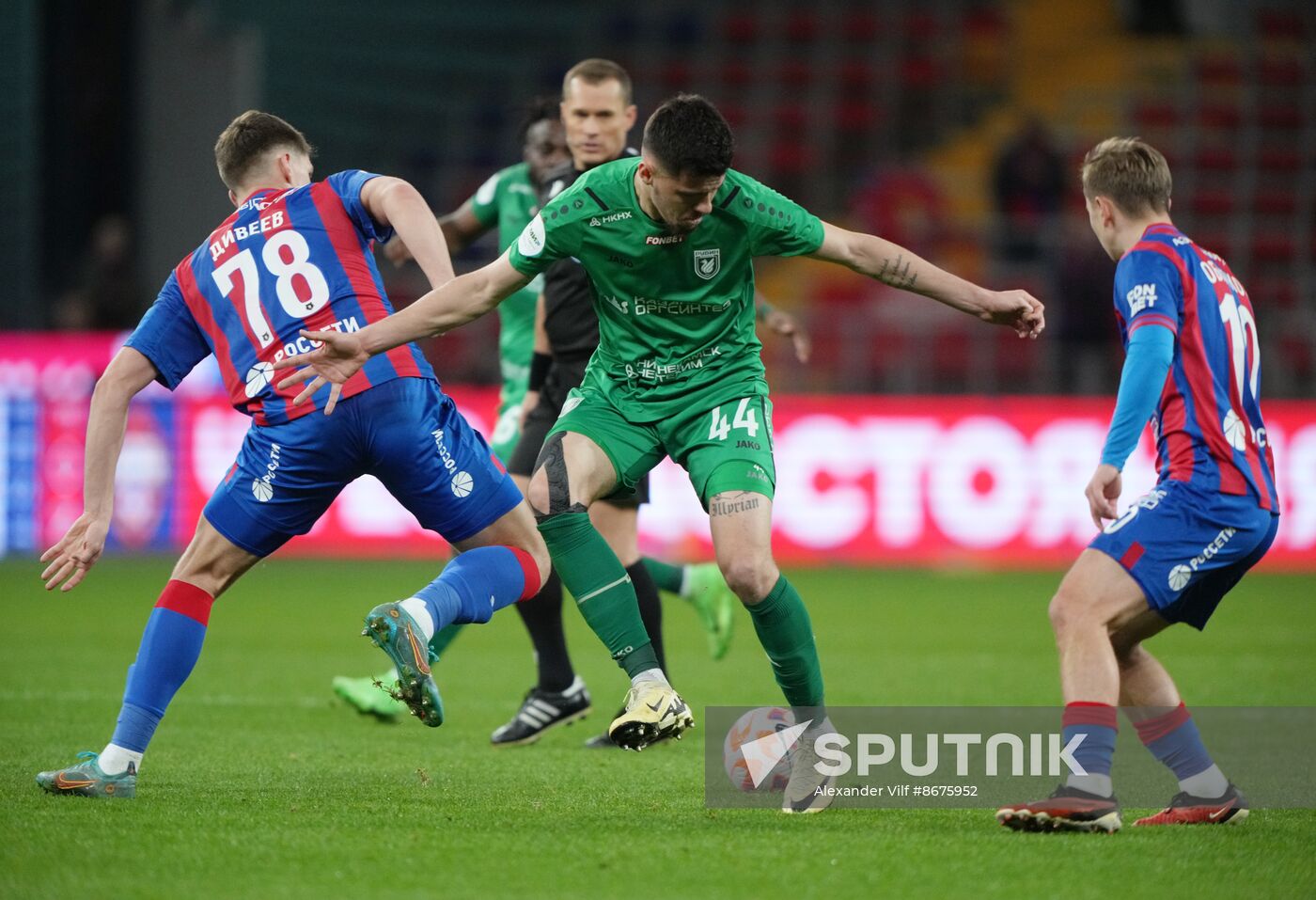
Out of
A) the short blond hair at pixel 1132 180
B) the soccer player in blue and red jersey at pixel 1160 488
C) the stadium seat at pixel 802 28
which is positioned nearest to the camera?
the soccer player in blue and red jersey at pixel 1160 488

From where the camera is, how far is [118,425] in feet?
16.6

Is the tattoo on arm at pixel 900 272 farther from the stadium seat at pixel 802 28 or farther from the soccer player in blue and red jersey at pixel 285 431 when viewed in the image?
the stadium seat at pixel 802 28

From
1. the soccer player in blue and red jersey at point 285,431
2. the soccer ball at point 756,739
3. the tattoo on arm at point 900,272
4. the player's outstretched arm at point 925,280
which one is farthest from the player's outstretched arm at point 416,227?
the soccer ball at point 756,739

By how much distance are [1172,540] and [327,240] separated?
8.54 ft

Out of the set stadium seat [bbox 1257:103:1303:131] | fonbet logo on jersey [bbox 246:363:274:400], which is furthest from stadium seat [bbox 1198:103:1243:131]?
fonbet logo on jersey [bbox 246:363:274:400]

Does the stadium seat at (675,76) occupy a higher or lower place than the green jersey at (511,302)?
higher

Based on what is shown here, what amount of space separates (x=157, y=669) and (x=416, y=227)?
5.06 ft

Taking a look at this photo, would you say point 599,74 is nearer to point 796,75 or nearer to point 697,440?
point 697,440

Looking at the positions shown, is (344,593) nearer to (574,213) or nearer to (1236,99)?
(574,213)

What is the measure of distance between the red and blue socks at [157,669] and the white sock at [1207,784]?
9.64ft

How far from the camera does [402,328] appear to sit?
185 inches

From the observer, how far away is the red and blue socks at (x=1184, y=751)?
4820 millimetres

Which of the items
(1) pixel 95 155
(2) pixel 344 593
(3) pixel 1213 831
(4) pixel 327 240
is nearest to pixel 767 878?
(3) pixel 1213 831

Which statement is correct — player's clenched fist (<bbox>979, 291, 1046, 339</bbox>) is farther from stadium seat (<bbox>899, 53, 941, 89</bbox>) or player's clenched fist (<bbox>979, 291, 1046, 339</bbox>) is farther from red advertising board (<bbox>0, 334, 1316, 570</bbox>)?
stadium seat (<bbox>899, 53, 941, 89</bbox>)
